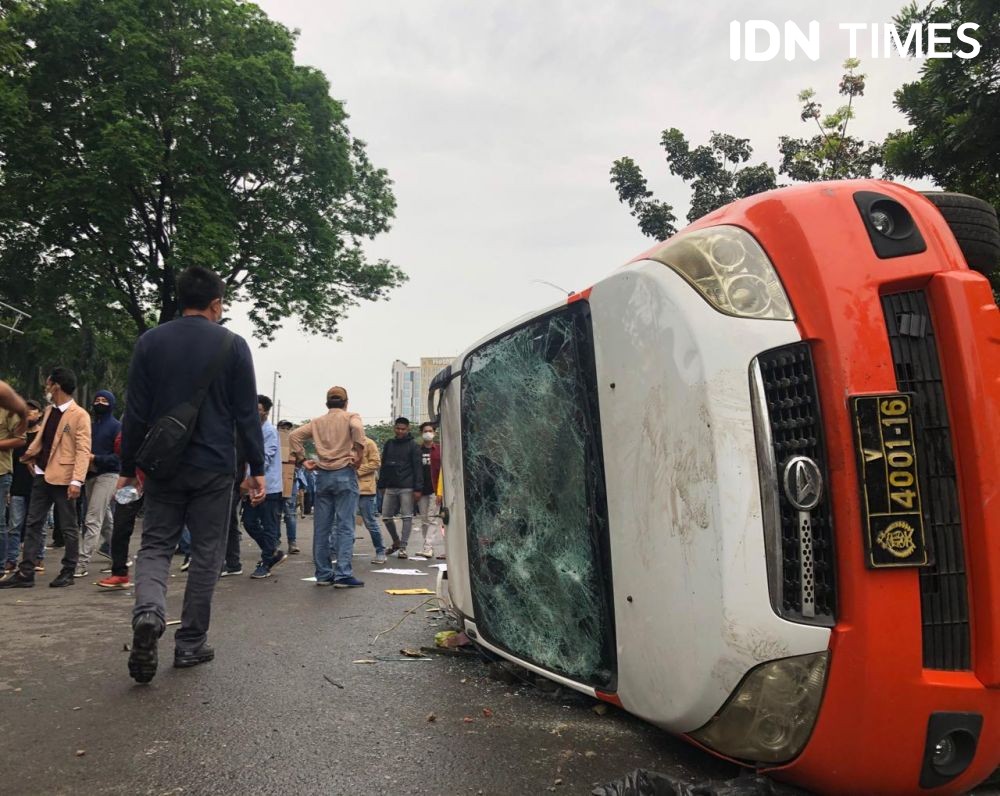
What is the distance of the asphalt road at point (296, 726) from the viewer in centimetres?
231

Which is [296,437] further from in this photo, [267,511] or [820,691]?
[820,691]

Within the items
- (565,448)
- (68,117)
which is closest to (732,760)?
(565,448)

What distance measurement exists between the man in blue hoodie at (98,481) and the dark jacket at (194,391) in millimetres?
3825

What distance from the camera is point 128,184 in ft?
55.2

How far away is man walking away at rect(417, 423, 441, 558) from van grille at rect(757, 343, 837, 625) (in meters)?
7.74

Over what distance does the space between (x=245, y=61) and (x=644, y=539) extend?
61.1 feet

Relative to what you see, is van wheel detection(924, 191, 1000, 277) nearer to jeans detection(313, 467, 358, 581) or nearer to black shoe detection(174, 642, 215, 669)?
black shoe detection(174, 642, 215, 669)

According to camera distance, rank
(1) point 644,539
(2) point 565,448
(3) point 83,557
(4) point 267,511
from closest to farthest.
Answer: (1) point 644,539 → (2) point 565,448 → (3) point 83,557 → (4) point 267,511

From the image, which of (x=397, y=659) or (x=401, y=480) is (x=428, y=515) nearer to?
(x=401, y=480)

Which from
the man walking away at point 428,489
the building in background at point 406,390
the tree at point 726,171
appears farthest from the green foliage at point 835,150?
the building in background at point 406,390

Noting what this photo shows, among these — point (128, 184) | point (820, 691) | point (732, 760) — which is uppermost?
point (128, 184)

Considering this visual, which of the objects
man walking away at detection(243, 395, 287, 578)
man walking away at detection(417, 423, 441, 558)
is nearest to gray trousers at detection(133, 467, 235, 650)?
man walking away at detection(243, 395, 287, 578)

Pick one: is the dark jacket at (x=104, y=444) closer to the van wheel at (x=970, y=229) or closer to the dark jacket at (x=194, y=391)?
the dark jacket at (x=194, y=391)

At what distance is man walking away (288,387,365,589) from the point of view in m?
6.59
